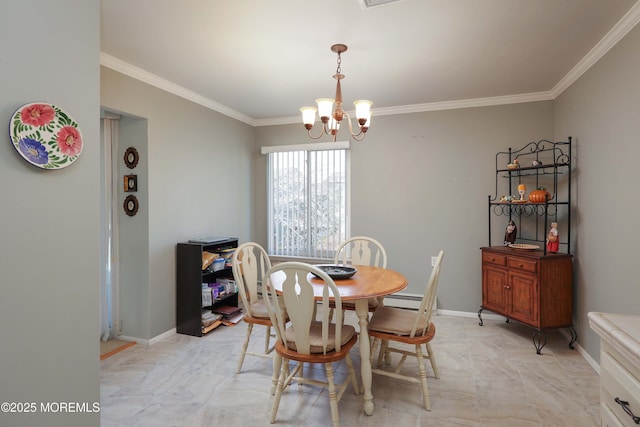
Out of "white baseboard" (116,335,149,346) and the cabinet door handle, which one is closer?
the cabinet door handle

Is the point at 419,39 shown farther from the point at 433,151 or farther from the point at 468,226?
the point at 468,226

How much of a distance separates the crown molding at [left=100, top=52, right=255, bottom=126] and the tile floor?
238 centimetres

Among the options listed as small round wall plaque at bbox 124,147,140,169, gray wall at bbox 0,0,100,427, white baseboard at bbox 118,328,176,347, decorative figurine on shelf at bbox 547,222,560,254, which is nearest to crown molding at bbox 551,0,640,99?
decorative figurine on shelf at bbox 547,222,560,254

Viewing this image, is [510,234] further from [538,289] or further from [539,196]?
[538,289]

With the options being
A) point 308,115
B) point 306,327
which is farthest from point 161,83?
point 306,327

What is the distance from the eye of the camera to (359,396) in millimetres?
2238

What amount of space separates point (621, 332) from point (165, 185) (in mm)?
3271

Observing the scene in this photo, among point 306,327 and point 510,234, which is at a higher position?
point 510,234

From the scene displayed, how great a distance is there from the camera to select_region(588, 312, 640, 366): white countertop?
Result: 888 mm

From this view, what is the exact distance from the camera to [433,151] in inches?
153

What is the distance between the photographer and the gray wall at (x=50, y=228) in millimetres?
1213

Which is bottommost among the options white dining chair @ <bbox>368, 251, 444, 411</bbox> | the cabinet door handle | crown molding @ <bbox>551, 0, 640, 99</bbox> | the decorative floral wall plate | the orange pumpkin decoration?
white dining chair @ <bbox>368, 251, 444, 411</bbox>

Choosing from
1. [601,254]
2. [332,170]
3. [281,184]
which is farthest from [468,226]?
[281,184]

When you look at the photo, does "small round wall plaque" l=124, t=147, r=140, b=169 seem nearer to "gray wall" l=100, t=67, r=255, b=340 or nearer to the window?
"gray wall" l=100, t=67, r=255, b=340
